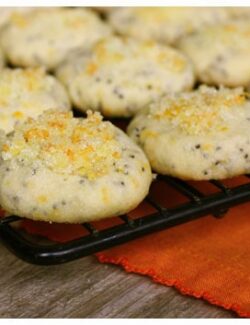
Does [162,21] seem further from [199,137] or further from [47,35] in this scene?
[199,137]

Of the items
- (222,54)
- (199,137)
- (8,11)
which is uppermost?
(8,11)

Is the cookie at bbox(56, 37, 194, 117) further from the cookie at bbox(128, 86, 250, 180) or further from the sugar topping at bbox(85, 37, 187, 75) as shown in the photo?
the cookie at bbox(128, 86, 250, 180)

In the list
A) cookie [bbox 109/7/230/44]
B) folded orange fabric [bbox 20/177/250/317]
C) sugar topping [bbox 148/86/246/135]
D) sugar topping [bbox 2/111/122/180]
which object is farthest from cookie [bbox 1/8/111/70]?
folded orange fabric [bbox 20/177/250/317]

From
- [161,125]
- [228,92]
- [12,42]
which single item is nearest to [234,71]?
[228,92]

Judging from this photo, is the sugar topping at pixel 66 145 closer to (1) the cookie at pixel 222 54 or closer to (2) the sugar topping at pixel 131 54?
(2) the sugar topping at pixel 131 54

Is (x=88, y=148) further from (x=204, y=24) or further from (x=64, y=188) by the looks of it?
(x=204, y=24)

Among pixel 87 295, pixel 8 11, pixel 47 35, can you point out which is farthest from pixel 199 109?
pixel 8 11

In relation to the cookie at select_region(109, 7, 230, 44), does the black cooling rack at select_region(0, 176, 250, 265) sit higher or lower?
lower
